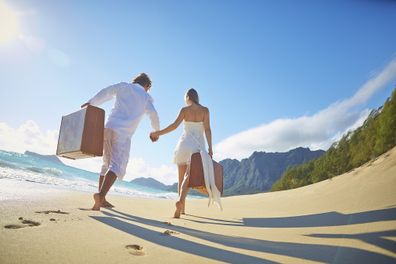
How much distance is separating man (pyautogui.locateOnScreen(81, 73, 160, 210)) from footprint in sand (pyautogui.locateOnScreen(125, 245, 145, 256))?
1.98 m

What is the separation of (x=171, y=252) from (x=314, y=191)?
20.8 feet

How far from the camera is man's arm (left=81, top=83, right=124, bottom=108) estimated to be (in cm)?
403

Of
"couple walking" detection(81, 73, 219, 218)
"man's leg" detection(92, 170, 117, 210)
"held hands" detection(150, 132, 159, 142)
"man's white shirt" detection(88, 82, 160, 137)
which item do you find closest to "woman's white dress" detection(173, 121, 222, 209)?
"couple walking" detection(81, 73, 219, 218)

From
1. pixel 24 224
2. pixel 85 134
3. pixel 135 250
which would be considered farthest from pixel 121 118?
pixel 135 250

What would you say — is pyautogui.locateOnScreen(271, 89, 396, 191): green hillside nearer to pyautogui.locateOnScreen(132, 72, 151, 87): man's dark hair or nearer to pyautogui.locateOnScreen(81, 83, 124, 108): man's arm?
pyautogui.locateOnScreen(132, 72, 151, 87): man's dark hair

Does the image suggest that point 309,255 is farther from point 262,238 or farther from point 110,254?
point 110,254

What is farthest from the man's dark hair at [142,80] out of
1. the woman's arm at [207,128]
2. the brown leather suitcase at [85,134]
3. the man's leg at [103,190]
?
the man's leg at [103,190]

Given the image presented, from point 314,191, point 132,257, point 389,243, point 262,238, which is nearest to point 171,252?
point 132,257

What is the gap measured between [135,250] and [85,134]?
2.21m

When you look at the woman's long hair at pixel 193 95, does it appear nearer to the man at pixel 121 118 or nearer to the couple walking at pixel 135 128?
the couple walking at pixel 135 128

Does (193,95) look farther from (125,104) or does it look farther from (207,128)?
(125,104)

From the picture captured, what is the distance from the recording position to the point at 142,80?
442 centimetres

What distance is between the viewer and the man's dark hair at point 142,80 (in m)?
4.41

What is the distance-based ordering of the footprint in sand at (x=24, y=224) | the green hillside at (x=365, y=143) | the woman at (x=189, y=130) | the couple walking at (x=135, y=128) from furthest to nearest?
the green hillside at (x=365, y=143) → the woman at (x=189, y=130) → the couple walking at (x=135, y=128) → the footprint in sand at (x=24, y=224)
